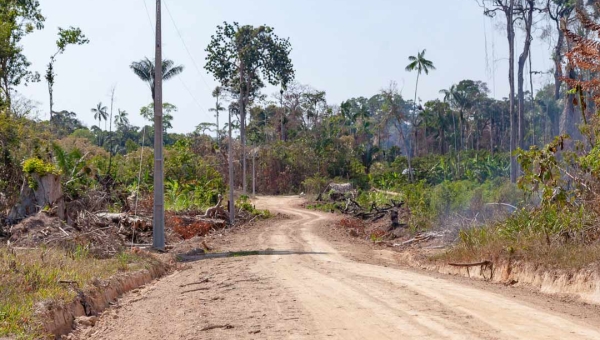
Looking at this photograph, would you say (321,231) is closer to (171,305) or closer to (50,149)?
(50,149)

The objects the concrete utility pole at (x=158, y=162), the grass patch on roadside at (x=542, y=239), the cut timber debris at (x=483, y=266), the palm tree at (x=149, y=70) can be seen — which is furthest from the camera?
the palm tree at (x=149, y=70)

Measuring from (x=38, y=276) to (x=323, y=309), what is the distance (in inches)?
205

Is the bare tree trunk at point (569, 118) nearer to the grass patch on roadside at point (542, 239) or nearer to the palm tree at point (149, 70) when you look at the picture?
the grass patch on roadside at point (542, 239)

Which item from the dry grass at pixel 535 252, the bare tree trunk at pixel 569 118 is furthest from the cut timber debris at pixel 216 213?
the dry grass at pixel 535 252

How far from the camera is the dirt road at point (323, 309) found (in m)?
8.59

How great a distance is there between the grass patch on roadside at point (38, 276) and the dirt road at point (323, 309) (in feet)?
2.80

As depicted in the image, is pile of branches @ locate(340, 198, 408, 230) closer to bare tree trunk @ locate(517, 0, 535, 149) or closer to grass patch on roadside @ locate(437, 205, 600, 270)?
bare tree trunk @ locate(517, 0, 535, 149)

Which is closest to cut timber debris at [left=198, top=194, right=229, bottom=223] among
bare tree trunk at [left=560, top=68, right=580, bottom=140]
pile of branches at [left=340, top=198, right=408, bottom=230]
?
pile of branches at [left=340, top=198, right=408, bottom=230]

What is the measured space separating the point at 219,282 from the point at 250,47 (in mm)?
49547

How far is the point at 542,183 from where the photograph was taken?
16031 millimetres

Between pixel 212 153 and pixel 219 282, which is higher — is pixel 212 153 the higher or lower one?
the higher one

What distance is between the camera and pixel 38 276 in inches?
476

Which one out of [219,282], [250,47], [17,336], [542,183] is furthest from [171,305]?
[250,47]

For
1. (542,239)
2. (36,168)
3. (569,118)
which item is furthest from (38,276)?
(569,118)
